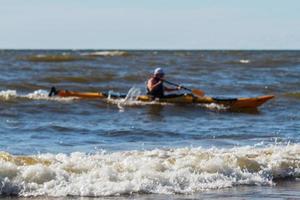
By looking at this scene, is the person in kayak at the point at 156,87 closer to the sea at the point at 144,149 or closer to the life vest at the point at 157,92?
the life vest at the point at 157,92

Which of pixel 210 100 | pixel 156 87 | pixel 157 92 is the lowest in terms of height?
pixel 210 100

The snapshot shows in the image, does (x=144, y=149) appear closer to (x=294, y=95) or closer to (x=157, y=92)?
(x=157, y=92)

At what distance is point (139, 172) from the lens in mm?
8266

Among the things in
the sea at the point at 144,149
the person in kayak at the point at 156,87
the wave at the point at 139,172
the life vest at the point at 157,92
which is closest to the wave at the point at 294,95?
the sea at the point at 144,149

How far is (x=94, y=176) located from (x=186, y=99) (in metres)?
11.6

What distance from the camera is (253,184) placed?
8.46 metres

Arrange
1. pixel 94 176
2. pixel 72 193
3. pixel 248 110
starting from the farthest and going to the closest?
pixel 248 110 → pixel 94 176 → pixel 72 193

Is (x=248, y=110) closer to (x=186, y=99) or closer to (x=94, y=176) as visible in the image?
(x=186, y=99)

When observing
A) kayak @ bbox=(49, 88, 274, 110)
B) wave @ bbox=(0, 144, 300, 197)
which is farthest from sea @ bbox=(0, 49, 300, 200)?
kayak @ bbox=(49, 88, 274, 110)

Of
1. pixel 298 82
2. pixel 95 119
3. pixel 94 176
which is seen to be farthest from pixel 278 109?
pixel 94 176

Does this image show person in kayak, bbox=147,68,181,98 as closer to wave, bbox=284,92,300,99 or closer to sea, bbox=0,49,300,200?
sea, bbox=0,49,300,200

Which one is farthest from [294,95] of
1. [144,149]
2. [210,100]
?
[144,149]

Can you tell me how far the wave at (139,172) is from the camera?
7.69 metres

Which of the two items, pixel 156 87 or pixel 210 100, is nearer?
pixel 210 100
